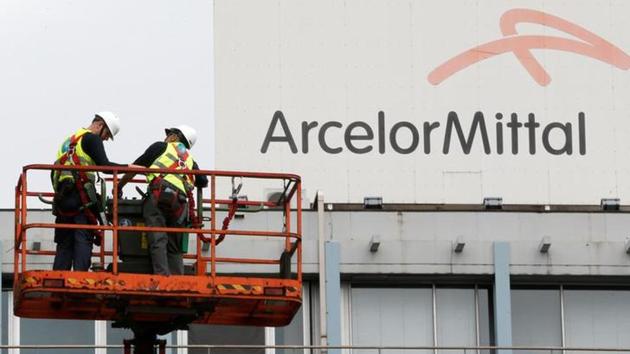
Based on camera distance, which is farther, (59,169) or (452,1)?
(452,1)

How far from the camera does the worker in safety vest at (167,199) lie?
27453 millimetres

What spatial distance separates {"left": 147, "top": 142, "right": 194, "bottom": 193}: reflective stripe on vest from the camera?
1085 inches

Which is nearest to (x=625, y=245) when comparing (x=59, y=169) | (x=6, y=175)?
(x=6, y=175)

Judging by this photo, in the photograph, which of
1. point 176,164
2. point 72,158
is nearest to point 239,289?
point 176,164

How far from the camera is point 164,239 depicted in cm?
2752

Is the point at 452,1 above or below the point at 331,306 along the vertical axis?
above

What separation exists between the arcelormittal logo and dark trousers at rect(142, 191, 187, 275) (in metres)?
10.7

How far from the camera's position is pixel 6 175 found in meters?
35.8

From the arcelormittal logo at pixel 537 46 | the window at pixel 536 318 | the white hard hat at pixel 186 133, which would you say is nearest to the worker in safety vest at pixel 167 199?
the white hard hat at pixel 186 133

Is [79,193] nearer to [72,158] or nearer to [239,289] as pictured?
[72,158]

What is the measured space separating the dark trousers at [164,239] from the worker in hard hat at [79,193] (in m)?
0.69

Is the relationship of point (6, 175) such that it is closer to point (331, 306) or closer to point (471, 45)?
point (331, 306)

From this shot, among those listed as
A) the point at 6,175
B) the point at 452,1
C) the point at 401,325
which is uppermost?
the point at 452,1

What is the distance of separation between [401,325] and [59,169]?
34.6 feet
